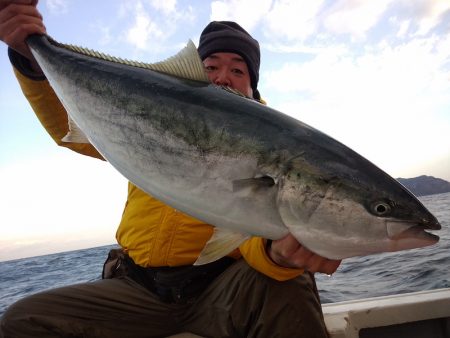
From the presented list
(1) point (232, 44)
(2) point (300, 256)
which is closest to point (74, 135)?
(2) point (300, 256)

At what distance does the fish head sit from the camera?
6.21 ft

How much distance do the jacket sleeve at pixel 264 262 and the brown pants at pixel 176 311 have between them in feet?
0.88

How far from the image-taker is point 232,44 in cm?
477

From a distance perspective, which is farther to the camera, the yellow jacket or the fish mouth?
the yellow jacket

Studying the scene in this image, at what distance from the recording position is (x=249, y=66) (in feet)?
16.0

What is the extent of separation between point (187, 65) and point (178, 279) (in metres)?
1.81

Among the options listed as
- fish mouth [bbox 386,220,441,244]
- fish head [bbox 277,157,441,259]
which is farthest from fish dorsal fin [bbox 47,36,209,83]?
fish mouth [bbox 386,220,441,244]

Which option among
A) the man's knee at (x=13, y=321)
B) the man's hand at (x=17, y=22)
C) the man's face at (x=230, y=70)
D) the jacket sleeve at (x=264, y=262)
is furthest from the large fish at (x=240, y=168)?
the man's face at (x=230, y=70)

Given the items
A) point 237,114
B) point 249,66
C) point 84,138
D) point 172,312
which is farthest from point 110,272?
point 249,66

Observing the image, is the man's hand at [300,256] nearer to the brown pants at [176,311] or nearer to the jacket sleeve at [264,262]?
the jacket sleeve at [264,262]

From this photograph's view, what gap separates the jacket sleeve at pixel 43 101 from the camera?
3279 millimetres

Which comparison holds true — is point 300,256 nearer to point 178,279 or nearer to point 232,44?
point 178,279

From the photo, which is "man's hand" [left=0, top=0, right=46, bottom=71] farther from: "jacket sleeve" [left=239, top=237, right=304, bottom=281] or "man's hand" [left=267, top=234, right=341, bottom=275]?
"man's hand" [left=267, top=234, right=341, bottom=275]

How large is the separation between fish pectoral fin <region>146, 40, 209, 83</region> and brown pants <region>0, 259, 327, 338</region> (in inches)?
62.3
